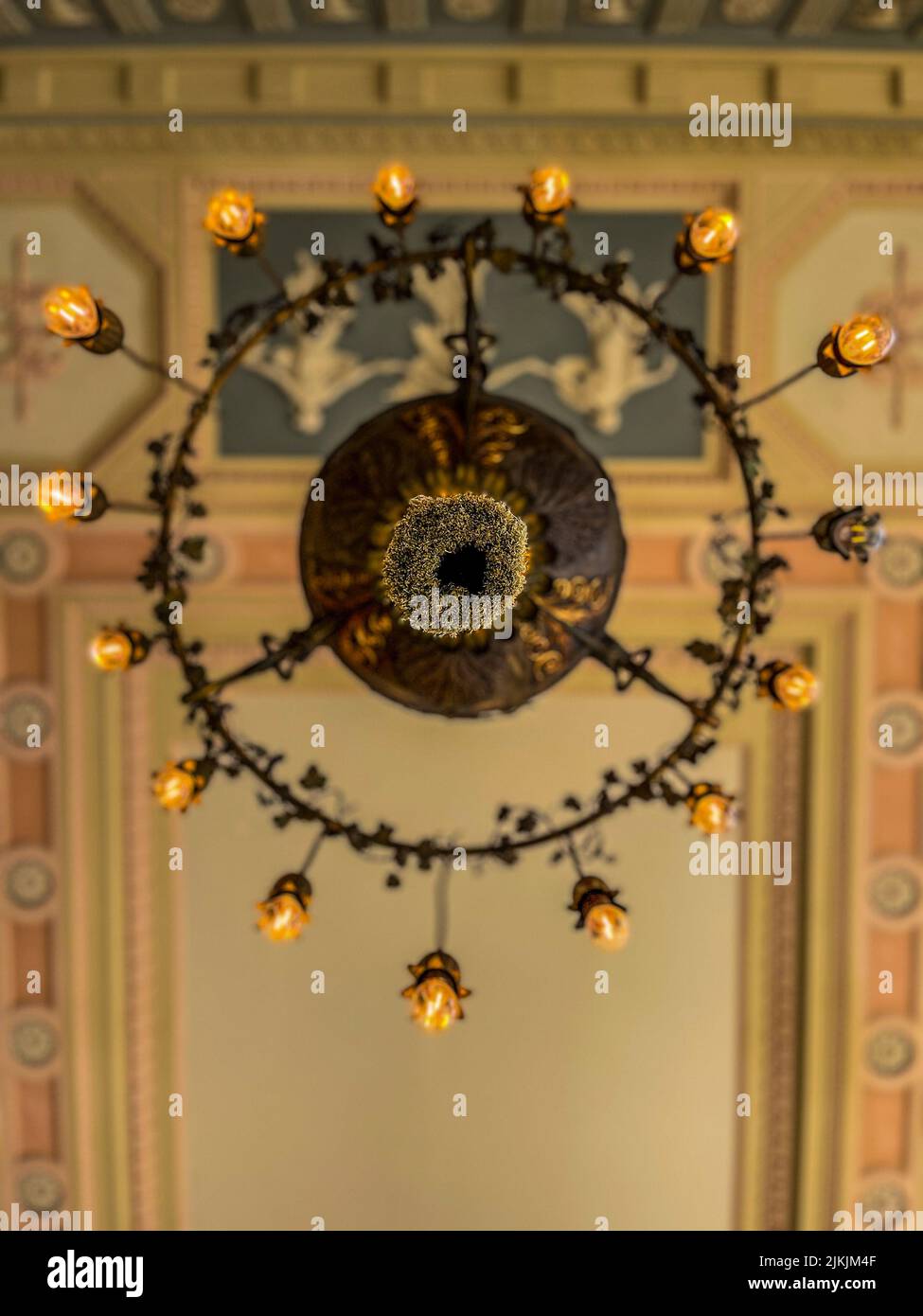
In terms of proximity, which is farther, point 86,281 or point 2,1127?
point 2,1127

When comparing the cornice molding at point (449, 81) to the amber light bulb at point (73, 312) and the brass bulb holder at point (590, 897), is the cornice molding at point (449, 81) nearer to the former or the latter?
the amber light bulb at point (73, 312)

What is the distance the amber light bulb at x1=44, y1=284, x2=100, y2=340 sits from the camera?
2.13 metres

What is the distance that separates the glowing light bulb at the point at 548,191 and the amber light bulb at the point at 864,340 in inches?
29.0

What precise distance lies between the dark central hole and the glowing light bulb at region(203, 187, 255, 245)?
1056mm

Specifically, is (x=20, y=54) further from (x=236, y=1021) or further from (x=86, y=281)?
(x=236, y=1021)

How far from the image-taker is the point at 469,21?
12.6ft

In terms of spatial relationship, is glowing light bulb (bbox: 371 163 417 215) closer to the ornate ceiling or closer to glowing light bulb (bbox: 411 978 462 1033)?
glowing light bulb (bbox: 411 978 462 1033)

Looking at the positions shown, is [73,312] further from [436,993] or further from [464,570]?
[436,993]

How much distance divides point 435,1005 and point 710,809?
834 millimetres

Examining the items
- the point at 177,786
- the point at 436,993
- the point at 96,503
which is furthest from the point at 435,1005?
the point at 96,503

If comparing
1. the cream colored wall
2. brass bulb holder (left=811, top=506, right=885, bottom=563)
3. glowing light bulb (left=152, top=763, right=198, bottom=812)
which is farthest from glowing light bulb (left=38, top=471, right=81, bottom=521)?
the cream colored wall
